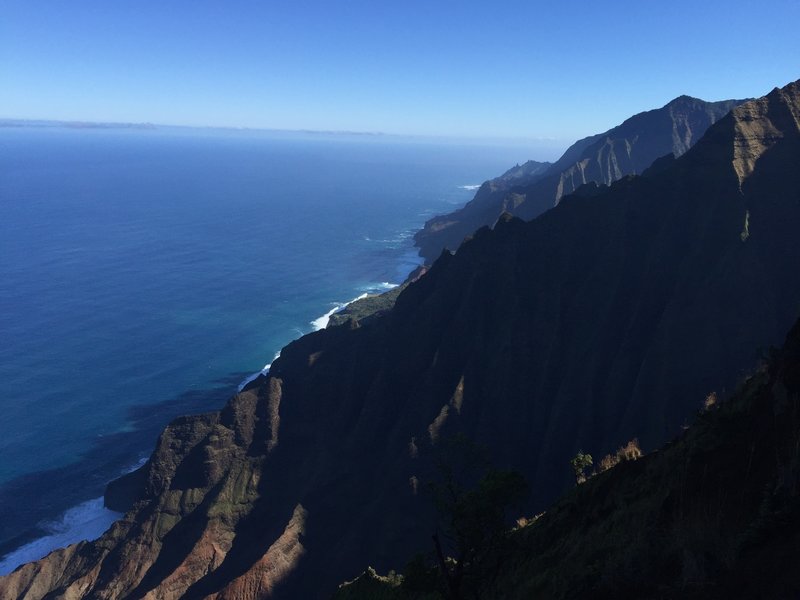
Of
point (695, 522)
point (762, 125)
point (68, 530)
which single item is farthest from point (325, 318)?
point (695, 522)

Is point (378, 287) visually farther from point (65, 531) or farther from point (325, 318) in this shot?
point (65, 531)

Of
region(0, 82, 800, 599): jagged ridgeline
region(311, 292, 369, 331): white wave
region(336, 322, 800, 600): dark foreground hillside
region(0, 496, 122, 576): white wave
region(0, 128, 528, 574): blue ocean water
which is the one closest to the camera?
region(336, 322, 800, 600): dark foreground hillside

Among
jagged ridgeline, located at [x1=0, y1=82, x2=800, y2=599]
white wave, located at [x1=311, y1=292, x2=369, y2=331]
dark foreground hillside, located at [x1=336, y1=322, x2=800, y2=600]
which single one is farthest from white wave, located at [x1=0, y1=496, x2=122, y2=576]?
white wave, located at [x1=311, y1=292, x2=369, y2=331]

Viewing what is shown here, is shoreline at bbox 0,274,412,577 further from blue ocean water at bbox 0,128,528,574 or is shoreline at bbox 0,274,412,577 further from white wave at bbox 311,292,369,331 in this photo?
white wave at bbox 311,292,369,331

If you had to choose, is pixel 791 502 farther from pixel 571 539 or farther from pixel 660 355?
pixel 660 355

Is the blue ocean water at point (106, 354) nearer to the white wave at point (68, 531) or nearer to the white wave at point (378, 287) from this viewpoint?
the white wave at point (68, 531)

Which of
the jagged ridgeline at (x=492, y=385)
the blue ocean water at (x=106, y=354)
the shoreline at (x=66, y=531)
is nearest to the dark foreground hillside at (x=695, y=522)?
the jagged ridgeline at (x=492, y=385)
